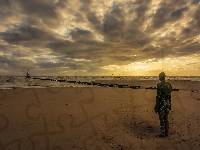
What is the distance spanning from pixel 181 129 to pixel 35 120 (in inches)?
281

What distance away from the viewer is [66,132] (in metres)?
8.58

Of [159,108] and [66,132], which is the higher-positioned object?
[159,108]

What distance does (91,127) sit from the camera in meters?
9.30

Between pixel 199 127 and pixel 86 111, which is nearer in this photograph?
pixel 199 127

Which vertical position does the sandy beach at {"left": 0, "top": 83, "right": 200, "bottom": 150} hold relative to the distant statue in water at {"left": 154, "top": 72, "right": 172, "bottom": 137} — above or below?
below

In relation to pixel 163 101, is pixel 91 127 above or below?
below

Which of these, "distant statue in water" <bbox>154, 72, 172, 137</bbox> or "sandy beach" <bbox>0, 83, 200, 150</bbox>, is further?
"distant statue in water" <bbox>154, 72, 172, 137</bbox>

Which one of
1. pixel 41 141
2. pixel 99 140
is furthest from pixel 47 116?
pixel 99 140

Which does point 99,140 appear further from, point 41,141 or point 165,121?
point 165,121

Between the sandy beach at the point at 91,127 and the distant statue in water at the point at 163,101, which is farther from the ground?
the distant statue in water at the point at 163,101

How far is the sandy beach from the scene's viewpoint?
752 cm

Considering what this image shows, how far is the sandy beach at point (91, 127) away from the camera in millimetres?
7520

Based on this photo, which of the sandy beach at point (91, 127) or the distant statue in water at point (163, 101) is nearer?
the sandy beach at point (91, 127)

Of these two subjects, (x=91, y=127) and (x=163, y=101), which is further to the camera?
(x=91, y=127)
